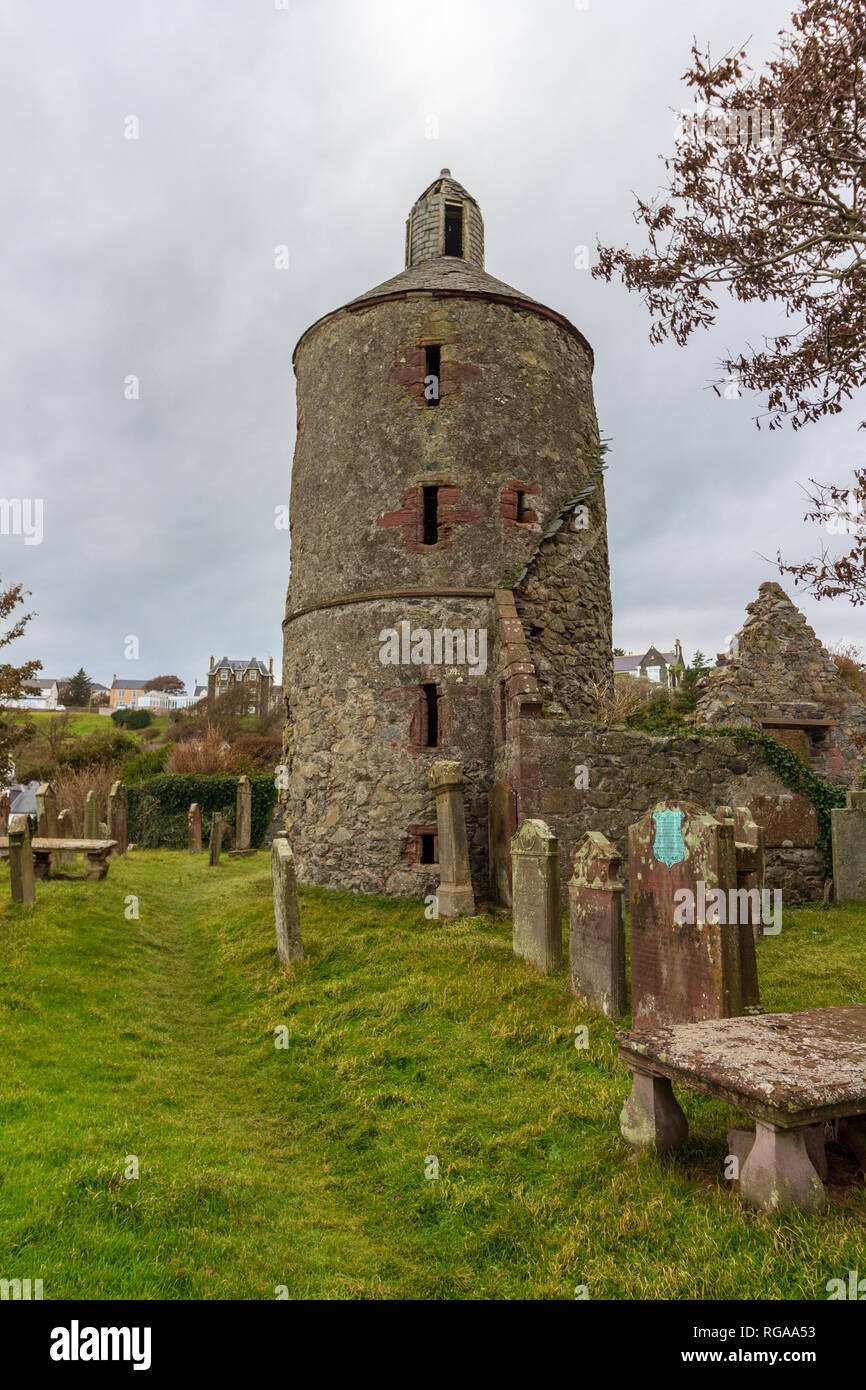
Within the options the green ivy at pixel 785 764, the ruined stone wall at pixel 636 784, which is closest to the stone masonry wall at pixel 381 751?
the ruined stone wall at pixel 636 784

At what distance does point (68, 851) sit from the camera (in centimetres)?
1341

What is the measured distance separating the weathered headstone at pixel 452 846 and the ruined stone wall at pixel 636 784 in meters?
0.80

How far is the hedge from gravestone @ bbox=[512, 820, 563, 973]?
18.5 m

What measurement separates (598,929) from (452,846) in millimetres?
3740

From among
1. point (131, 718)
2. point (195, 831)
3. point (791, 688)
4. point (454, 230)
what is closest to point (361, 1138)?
point (791, 688)

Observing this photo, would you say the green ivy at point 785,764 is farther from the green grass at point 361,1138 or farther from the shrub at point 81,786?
the shrub at point 81,786

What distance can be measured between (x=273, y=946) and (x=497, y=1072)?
4600 mm

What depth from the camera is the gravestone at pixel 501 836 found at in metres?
10.3

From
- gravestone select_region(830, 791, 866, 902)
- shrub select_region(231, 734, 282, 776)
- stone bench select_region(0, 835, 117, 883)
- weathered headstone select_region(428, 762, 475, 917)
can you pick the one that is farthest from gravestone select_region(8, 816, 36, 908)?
shrub select_region(231, 734, 282, 776)

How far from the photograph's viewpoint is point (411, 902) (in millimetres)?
11234

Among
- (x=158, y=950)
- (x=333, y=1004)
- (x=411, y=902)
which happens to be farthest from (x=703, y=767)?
(x=158, y=950)

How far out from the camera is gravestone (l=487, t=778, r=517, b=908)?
1033cm

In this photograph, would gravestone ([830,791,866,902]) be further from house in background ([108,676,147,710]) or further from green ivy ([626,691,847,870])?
house in background ([108,676,147,710])
